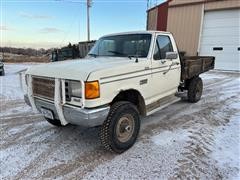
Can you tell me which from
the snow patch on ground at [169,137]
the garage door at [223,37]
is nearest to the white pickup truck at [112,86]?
the snow patch on ground at [169,137]

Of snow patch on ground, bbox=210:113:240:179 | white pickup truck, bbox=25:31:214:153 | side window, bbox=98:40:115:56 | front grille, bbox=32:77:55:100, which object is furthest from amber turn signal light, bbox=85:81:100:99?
snow patch on ground, bbox=210:113:240:179

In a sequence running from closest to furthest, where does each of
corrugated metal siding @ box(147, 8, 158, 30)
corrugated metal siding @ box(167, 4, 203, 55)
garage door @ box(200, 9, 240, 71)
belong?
garage door @ box(200, 9, 240, 71), corrugated metal siding @ box(167, 4, 203, 55), corrugated metal siding @ box(147, 8, 158, 30)

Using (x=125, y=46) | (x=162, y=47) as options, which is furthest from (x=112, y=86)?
(x=162, y=47)

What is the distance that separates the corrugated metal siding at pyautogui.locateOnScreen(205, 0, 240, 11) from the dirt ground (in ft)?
Result: 36.8

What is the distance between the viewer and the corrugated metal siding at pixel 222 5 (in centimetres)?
1430

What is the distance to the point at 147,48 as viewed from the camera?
179 inches

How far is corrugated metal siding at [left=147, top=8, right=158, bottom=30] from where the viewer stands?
19.2 m

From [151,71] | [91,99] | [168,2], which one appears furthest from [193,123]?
[168,2]

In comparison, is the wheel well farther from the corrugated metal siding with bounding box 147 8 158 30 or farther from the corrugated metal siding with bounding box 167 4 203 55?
the corrugated metal siding with bounding box 147 8 158 30

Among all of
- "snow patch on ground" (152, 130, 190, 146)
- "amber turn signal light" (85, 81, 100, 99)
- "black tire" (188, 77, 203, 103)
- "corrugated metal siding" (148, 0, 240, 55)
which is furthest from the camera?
"corrugated metal siding" (148, 0, 240, 55)

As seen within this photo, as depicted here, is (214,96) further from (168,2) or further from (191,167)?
(168,2)

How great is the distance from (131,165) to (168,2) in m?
16.8

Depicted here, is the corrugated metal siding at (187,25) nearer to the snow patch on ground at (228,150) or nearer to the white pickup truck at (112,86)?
the white pickup truck at (112,86)

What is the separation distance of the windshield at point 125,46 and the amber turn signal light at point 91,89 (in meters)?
1.54
